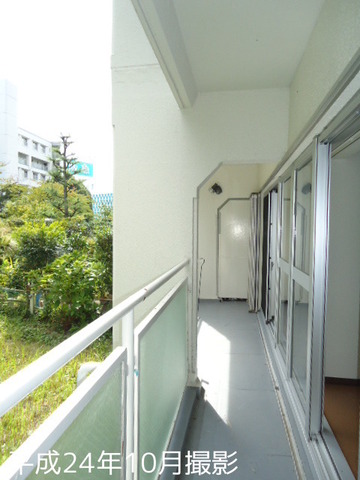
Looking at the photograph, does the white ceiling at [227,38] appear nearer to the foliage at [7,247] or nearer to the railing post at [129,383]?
the railing post at [129,383]

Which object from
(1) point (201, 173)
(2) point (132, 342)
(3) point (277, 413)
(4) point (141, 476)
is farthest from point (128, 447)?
(1) point (201, 173)

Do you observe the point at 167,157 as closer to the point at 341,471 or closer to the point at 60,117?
the point at 341,471

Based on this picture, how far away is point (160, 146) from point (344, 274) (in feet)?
6.45

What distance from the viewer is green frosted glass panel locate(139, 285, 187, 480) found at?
134 centimetres

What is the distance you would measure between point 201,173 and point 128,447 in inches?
86.2

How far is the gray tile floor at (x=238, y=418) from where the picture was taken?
2.00 metres

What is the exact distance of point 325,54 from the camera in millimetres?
1623

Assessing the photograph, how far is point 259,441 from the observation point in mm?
2242

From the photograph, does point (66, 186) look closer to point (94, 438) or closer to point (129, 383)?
point (129, 383)

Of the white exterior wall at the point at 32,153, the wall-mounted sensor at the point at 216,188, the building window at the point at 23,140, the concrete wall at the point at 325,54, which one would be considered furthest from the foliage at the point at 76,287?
the building window at the point at 23,140

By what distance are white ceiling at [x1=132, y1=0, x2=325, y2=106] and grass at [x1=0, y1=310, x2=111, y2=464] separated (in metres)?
3.28

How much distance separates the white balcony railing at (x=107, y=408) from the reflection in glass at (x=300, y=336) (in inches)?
41.9

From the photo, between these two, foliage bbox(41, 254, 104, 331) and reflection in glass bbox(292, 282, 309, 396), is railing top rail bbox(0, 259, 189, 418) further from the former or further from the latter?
foliage bbox(41, 254, 104, 331)

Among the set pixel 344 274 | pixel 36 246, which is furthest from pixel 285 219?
pixel 36 246
